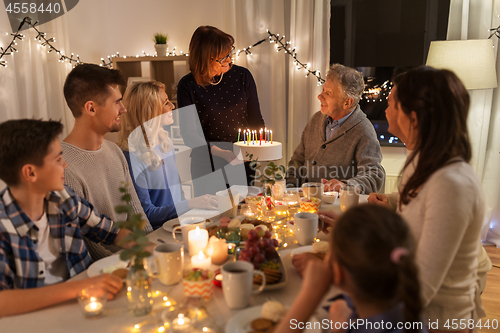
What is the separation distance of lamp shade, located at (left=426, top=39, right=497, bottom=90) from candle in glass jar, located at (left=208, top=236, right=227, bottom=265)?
8.63ft

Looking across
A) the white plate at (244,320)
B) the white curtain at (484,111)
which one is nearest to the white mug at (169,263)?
the white plate at (244,320)

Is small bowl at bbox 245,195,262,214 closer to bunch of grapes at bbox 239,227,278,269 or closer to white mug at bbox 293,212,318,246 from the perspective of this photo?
white mug at bbox 293,212,318,246

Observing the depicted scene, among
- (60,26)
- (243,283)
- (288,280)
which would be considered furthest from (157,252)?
(60,26)

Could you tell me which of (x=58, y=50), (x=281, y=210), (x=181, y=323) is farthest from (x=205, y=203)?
(x=58, y=50)

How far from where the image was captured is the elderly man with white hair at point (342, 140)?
2557mm

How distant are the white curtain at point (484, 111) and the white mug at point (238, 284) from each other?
3001 millimetres

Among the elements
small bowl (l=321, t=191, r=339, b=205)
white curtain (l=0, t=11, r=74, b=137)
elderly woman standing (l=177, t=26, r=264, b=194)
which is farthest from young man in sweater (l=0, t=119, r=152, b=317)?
white curtain (l=0, t=11, r=74, b=137)

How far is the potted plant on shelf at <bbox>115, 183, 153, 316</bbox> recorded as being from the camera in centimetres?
97

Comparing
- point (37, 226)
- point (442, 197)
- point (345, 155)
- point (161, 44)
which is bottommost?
point (345, 155)

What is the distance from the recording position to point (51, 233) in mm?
1340

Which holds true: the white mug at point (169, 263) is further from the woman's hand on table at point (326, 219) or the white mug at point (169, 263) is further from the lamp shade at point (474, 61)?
the lamp shade at point (474, 61)

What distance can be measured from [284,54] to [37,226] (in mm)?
3147

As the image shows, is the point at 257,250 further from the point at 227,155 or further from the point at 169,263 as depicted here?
the point at 227,155

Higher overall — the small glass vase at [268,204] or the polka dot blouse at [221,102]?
the polka dot blouse at [221,102]
